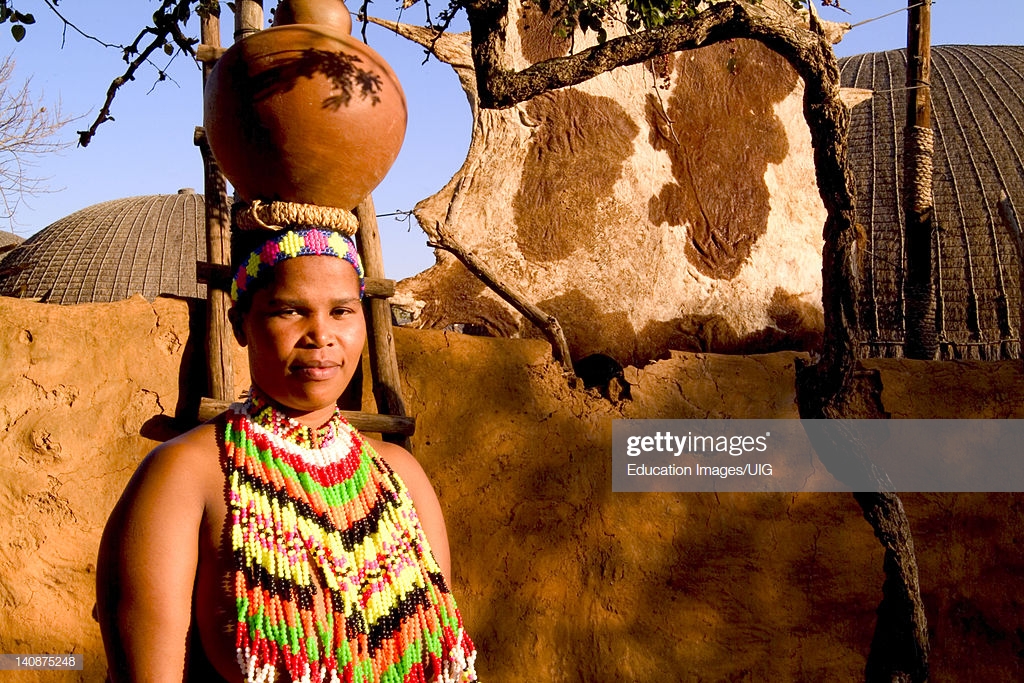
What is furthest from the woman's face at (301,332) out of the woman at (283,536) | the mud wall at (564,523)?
the mud wall at (564,523)

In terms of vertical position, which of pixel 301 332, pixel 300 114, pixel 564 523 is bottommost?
pixel 564 523

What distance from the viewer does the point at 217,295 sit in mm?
3705

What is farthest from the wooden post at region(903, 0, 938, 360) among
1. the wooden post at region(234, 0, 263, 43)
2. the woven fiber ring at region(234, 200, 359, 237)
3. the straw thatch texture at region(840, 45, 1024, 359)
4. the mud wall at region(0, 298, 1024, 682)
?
the woven fiber ring at region(234, 200, 359, 237)

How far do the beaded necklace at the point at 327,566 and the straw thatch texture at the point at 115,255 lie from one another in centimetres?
963

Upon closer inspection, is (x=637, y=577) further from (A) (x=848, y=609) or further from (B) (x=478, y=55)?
(B) (x=478, y=55)

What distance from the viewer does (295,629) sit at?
1.55 m

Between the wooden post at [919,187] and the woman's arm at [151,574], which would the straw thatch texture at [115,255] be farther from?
the woman's arm at [151,574]

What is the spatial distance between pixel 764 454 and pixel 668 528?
0.57 metres

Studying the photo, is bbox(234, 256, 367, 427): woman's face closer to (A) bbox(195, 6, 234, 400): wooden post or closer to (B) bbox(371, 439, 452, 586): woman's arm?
(B) bbox(371, 439, 452, 586): woman's arm

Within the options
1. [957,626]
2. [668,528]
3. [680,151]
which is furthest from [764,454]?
[680,151]

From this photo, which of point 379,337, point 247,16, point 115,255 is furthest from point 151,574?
point 115,255

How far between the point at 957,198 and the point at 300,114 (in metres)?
8.61

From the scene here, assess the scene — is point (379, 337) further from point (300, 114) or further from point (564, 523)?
point (300, 114)

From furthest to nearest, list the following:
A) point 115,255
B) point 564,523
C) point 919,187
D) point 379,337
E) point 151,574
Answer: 1. point 115,255
2. point 919,187
3. point 564,523
4. point 379,337
5. point 151,574
